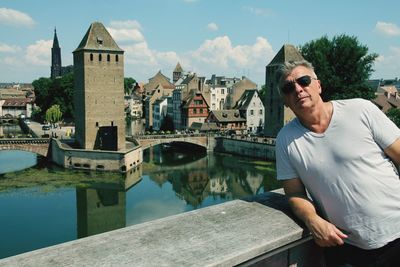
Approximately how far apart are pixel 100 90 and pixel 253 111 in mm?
25102

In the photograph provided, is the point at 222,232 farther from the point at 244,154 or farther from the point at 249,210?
the point at 244,154

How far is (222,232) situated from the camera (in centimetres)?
219

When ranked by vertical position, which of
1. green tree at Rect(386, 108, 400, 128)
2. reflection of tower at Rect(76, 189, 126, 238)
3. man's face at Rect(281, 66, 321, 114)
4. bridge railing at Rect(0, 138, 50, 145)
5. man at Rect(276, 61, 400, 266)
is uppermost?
man's face at Rect(281, 66, 321, 114)

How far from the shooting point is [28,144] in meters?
37.0

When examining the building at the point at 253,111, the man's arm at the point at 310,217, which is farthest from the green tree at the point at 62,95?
the man's arm at the point at 310,217

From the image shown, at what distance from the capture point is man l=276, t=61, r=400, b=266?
2.15 metres

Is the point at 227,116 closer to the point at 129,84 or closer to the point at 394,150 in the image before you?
the point at 394,150

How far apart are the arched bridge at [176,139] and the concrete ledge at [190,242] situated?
3884cm

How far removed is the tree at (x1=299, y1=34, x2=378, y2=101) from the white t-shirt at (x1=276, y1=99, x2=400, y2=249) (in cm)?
3630

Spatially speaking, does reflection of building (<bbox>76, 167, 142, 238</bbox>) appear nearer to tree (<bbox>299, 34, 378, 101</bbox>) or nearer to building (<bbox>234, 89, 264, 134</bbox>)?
tree (<bbox>299, 34, 378, 101</bbox>)

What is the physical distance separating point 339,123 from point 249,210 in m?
0.79

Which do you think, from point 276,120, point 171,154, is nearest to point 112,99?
point 171,154

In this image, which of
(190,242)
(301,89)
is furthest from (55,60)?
(190,242)

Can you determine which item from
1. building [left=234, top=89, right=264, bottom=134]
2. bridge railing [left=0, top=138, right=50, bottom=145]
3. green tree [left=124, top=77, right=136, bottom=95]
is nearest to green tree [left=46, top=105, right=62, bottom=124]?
bridge railing [left=0, top=138, right=50, bottom=145]
